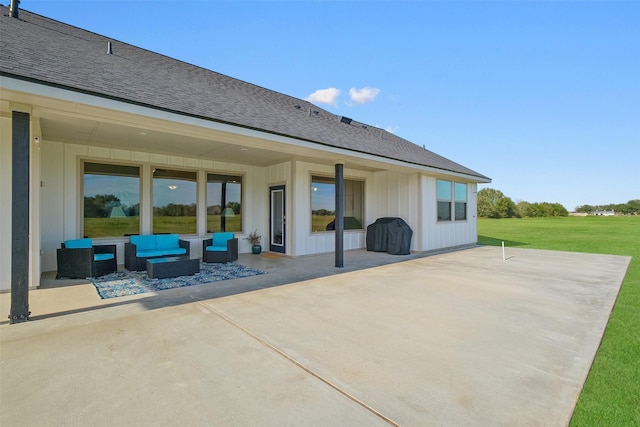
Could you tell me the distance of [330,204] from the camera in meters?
10.7

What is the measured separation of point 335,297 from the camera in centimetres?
499

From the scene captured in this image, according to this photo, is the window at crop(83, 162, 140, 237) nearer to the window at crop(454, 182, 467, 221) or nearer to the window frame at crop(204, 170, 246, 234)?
the window frame at crop(204, 170, 246, 234)

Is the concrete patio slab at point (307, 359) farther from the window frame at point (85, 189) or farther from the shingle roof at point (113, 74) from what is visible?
the window frame at point (85, 189)

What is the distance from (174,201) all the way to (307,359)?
24.6ft

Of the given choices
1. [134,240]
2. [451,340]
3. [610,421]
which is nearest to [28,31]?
[134,240]

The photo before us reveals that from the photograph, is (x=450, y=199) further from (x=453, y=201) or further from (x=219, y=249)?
(x=219, y=249)

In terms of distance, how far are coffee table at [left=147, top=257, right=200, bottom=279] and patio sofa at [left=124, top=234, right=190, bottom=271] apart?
98 centimetres

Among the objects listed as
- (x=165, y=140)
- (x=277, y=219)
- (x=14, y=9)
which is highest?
(x=14, y=9)

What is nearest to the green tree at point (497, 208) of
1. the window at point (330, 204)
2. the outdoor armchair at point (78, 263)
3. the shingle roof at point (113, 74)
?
the window at point (330, 204)

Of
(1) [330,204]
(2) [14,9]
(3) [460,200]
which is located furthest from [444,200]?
(2) [14,9]

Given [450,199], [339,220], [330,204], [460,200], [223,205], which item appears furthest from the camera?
[460,200]

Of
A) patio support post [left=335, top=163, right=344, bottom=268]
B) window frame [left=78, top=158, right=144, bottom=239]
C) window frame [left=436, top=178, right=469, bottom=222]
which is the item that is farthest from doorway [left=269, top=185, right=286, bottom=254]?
window frame [left=436, top=178, right=469, bottom=222]

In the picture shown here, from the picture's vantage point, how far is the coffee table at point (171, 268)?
6.10 meters

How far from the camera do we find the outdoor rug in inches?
210
